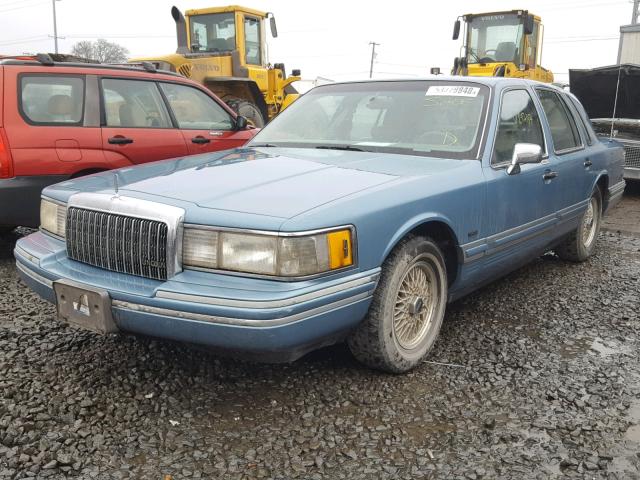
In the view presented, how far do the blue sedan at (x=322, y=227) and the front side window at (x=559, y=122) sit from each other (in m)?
0.30

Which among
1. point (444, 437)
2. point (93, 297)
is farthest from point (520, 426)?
point (93, 297)

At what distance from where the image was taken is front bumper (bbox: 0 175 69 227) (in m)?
4.65

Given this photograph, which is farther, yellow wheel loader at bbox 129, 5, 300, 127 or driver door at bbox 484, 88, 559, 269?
yellow wheel loader at bbox 129, 5, 300, 127

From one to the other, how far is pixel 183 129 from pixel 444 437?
4.26 meters

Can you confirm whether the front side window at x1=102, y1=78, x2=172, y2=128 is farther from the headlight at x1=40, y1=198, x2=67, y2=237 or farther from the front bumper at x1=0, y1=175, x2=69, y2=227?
the headlight at x1=40, y1=198, x2=67, y2=237

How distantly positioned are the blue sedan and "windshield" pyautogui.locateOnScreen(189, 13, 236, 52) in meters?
9.30

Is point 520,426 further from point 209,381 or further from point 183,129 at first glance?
point 183,129

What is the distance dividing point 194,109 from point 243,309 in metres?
4.18

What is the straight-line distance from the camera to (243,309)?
2.37 metres

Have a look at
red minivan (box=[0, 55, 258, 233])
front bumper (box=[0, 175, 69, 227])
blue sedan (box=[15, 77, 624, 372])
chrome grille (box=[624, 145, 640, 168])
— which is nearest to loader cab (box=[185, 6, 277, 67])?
red minivan (box=[0, 55, 258, 233])

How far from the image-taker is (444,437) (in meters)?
2.56

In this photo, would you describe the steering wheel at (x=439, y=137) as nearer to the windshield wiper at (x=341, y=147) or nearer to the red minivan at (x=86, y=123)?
the windshield wiper at (x=341, y=147)

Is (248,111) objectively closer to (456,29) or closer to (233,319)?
(456,29)

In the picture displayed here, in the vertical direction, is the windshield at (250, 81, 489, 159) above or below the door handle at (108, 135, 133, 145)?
above
